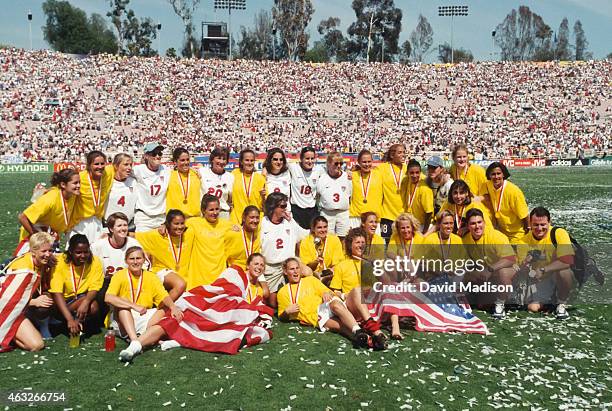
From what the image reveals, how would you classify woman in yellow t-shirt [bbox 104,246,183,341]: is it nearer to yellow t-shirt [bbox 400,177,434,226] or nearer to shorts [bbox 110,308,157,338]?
shorts [bbox 110,308,157,338]

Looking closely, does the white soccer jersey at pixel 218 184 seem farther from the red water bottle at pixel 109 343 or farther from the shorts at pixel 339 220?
the red water bottle at pixel 109 343

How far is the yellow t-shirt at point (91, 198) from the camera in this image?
24.1ft

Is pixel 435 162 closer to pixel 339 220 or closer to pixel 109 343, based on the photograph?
pixel 339 220

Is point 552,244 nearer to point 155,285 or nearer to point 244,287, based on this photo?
point 244,287

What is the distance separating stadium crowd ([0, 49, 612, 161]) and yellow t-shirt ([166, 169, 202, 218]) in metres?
31.7

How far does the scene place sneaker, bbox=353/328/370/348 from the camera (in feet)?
19.2

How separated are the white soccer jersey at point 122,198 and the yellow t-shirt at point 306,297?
2.56 m

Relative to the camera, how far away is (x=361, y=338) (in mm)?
5855

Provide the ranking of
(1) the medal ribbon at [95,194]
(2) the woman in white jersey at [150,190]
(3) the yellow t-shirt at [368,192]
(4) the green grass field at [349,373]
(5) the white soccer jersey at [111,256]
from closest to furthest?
(4) the green grass field at [349,373], (5) the white soccer jersey at [111,256], (1) the medal ribbon at [95,194], (2) the woman in white jersey at [150,190], (3) the yellow t-shirt at [368,192]

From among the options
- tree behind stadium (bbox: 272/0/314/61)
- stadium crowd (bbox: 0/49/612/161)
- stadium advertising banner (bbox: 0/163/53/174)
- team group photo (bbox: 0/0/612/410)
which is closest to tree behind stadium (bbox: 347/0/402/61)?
tree behind stadium (bbox: 272/0/314/61)

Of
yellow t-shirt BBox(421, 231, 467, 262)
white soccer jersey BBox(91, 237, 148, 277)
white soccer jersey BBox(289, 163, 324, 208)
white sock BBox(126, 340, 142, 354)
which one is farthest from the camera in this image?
white soccer jersey BBox(289, 163, 324, 208)

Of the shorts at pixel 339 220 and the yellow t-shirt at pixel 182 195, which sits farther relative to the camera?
the shorts at pixel 339 220

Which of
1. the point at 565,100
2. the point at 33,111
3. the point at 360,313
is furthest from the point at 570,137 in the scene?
the point at 360,313

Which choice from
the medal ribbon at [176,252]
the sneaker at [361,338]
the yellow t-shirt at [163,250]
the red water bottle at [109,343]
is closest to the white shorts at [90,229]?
the yellow t-shirt at [163,250]
